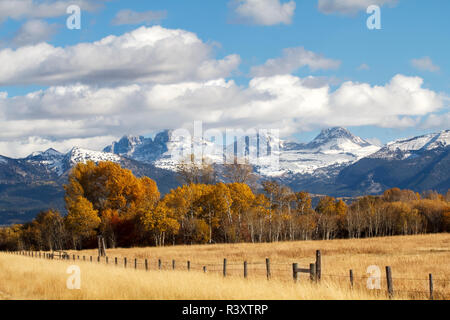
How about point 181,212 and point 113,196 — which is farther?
point 113,196

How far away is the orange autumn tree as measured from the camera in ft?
326

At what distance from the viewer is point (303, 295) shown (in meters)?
18.5

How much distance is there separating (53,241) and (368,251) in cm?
9135

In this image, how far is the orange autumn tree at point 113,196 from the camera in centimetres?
9931

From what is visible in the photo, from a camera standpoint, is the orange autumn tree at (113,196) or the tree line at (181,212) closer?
the tree line at (181,212)

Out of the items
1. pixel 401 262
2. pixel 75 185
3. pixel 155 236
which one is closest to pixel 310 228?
pixel 155 236

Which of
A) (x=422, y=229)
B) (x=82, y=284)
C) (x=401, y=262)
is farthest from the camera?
(x=422, y=229)

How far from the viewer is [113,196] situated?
10369 cm

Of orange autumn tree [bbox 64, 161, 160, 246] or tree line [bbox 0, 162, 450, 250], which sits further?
orange autumn tree [bbox 64, 161, 160, 246]

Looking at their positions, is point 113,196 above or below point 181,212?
above
